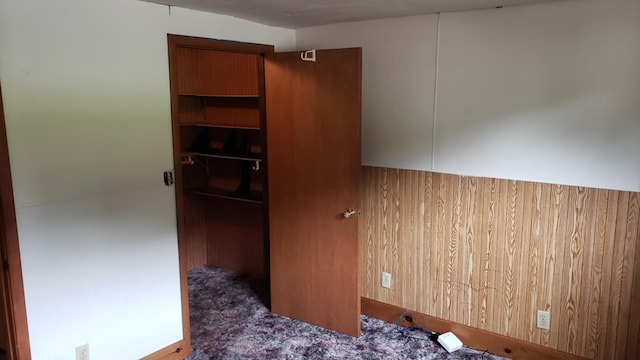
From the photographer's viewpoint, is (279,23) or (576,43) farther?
(279,23)

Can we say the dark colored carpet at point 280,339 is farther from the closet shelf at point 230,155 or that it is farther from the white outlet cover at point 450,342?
the closet shelf at point 230,155

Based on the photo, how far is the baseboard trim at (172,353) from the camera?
2.75m

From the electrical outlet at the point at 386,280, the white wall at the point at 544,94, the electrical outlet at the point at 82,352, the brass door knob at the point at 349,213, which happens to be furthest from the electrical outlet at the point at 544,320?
the electrical outlet at the point at 82,352

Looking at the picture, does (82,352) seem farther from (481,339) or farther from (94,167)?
(481,339)

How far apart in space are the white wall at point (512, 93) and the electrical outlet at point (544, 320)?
793 millimetres

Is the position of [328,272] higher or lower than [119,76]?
lower

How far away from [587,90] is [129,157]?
8.02 feet

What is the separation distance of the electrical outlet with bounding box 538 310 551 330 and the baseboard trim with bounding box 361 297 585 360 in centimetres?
13

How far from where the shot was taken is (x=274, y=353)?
2.94m

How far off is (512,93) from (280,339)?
211 centimetres

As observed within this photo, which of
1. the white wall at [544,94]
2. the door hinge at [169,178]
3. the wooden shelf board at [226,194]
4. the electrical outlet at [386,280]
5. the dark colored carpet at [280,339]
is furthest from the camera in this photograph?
the wooden shelf board at [226,194]

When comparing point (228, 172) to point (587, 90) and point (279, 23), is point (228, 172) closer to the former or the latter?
point (279, 23)

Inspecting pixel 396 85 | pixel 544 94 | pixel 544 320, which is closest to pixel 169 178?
pixel 396 85

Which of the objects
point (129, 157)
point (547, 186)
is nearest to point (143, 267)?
point (129, 157)
